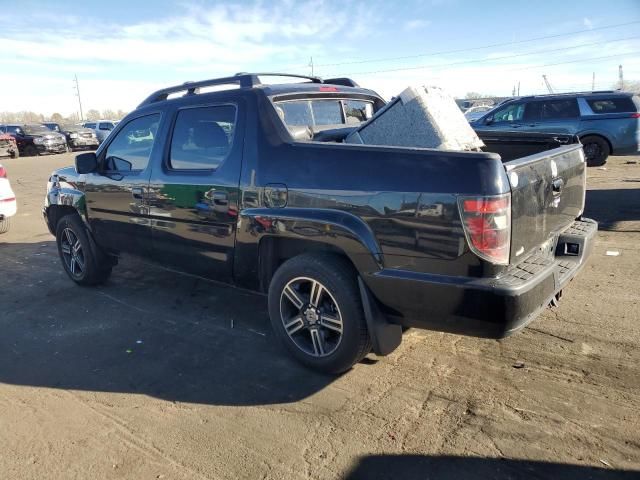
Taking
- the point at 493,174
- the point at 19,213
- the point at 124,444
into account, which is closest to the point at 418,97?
the point at 493,174

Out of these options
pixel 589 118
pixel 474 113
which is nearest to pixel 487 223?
pixel 589 118

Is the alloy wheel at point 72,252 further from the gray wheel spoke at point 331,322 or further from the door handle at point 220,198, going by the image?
the gray wheel spoke at point 331,322

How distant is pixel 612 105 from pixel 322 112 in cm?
1057

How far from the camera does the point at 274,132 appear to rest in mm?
3447

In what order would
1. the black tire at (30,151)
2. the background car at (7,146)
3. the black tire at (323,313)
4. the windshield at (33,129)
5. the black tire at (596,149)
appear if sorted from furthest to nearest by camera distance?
the windshield at (33,129) → the black tire at (30,151) → the background car at (7,146) → the black tire at (596,149) → the black tire at (323,313)

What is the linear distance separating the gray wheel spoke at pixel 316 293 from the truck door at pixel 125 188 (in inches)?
73.2

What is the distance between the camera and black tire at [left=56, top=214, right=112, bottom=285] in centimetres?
522

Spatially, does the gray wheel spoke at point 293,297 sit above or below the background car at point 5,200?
below

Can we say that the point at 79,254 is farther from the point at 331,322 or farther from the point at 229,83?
the point at 331,322

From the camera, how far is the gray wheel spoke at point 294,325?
3.46 metres

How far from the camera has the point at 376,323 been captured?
3039 millimetres

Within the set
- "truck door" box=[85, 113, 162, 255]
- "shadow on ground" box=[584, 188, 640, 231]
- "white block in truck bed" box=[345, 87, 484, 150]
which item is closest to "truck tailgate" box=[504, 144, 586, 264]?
"white block in truck bed" box=[345, 87, 484, 150]

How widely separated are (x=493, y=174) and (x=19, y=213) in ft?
33.4

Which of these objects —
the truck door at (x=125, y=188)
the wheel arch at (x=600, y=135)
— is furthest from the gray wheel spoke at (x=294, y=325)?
the wheel arch at (x=600, y=135)
